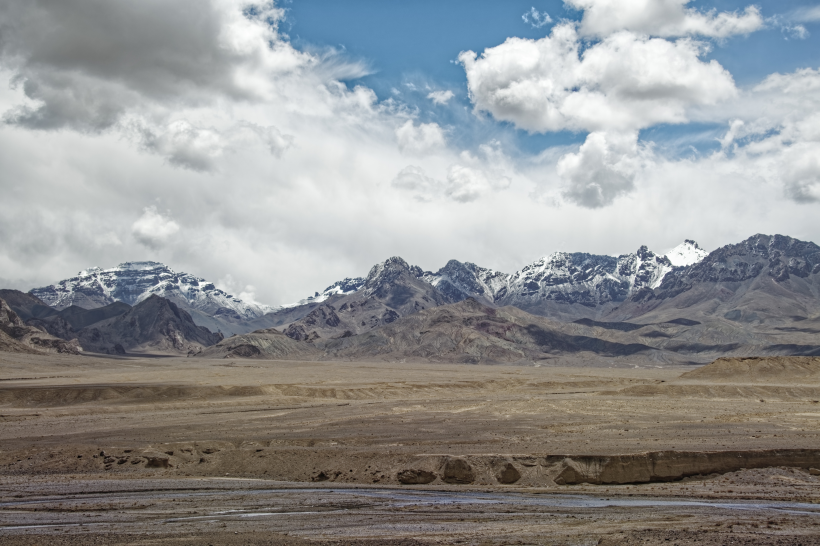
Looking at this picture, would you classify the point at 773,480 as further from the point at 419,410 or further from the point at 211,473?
the point at 419,410

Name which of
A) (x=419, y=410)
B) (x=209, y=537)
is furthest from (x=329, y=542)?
(x=419, y=410)

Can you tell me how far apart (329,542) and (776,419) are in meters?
62.7

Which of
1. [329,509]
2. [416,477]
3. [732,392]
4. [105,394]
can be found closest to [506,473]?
[416,477]

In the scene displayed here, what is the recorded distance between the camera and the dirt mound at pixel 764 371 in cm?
13800

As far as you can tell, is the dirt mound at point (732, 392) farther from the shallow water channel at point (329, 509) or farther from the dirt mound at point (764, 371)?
the shallow water channel at point (329, 509)

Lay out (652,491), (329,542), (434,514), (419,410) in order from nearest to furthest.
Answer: (329,542)
(434,514)
(652,491)
(419,410)

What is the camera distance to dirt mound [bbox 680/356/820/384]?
138 m

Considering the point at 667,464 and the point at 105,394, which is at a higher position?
the point at 667,464

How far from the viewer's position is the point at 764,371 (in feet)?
476

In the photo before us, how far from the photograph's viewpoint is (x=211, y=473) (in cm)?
4488

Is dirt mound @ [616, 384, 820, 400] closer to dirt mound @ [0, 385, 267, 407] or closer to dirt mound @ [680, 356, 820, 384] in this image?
dirt mound @ [680, 356, 820, 384]

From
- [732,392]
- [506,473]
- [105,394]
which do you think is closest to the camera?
[506,473]

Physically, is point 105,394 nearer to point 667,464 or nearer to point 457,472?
point 457,472

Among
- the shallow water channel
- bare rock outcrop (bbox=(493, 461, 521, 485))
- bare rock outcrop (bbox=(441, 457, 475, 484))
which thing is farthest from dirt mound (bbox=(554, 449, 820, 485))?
bare rock outcrop (bbox=(441, 457, 475, 484))
